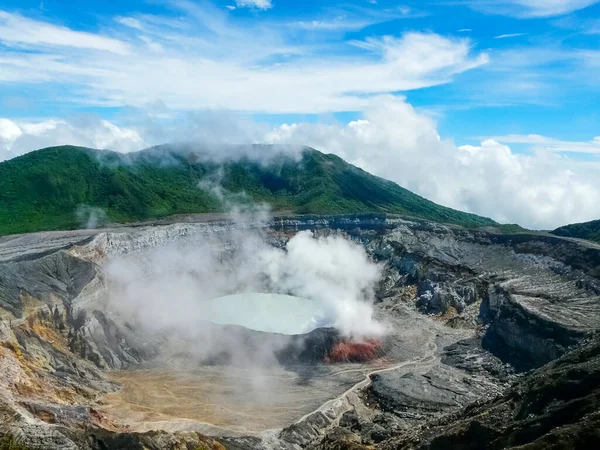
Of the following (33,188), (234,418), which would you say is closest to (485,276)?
(234,418)

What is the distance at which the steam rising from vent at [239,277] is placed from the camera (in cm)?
9289

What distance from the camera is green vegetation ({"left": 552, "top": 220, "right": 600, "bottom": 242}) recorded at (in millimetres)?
139575

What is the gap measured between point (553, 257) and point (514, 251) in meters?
16.1

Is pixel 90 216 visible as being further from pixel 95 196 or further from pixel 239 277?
pixel 239 277

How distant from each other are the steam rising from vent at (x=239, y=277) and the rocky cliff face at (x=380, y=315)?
409 centimetres

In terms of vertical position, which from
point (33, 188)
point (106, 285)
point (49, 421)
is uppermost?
point (33, 188)

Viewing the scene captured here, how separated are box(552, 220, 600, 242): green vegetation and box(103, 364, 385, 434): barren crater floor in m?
85.3

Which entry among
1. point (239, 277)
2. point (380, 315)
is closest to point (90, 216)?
point (239, 277)

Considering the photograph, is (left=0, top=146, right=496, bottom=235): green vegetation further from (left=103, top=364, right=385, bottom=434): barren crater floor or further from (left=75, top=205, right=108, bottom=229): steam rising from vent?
(left=103, top=364, right=385, bottom=434): barren crater floor

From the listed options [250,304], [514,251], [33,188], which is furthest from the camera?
[33,188]

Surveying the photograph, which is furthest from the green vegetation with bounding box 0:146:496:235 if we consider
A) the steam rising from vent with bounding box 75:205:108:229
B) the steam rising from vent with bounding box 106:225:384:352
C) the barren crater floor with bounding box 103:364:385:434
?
the barren crater floor with bounding box 103:364:385:434

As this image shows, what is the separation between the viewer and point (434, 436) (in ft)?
146

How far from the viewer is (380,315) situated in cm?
10706

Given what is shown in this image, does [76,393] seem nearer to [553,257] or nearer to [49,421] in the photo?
[49,421]
